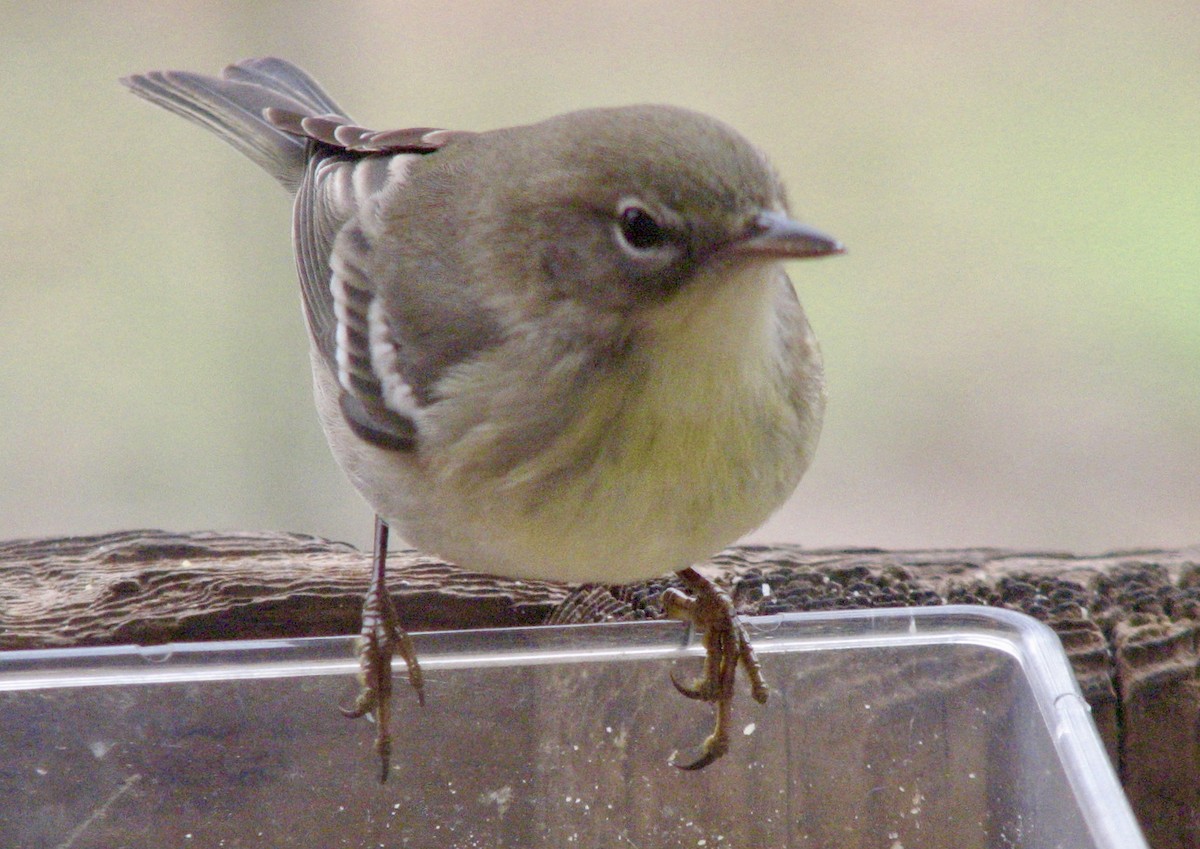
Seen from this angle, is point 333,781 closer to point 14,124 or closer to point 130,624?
point 130,624

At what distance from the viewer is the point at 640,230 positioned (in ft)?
5.64

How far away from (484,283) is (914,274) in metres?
4.07

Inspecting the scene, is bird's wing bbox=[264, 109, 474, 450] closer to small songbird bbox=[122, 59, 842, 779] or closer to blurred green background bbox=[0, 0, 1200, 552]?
small songbird bbox=[122, 59, 842, 779]

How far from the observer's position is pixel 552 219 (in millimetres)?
1832

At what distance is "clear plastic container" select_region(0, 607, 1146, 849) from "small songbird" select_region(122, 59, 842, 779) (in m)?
0.06

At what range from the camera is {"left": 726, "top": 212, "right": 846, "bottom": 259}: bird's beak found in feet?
5.29

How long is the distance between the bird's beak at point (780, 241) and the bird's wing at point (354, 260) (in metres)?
0.61

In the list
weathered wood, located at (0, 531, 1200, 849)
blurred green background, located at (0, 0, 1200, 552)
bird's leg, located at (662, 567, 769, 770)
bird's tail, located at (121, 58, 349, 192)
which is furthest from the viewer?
blurred green background, located at (0, 0, 1200, 552)

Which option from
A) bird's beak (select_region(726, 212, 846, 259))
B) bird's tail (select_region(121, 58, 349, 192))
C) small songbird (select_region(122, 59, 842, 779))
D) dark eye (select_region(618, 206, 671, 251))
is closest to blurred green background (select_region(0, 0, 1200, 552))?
bird's tail (select_region(121, 58, 349, 192))

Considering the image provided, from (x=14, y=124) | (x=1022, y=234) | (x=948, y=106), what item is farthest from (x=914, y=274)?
(x=14, y=124)

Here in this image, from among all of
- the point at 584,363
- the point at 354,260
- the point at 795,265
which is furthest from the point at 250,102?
the point at 795,265

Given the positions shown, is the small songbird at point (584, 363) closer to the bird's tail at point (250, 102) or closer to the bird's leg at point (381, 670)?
the bird's leg at point (381, 670)

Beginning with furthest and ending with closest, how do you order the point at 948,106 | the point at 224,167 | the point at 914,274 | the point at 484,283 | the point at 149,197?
the point at 948,106
the point at 914,274
the point at 149,197
the point at 224,167
the point at 484,283

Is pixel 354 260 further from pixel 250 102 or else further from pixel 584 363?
pixel 250 102
